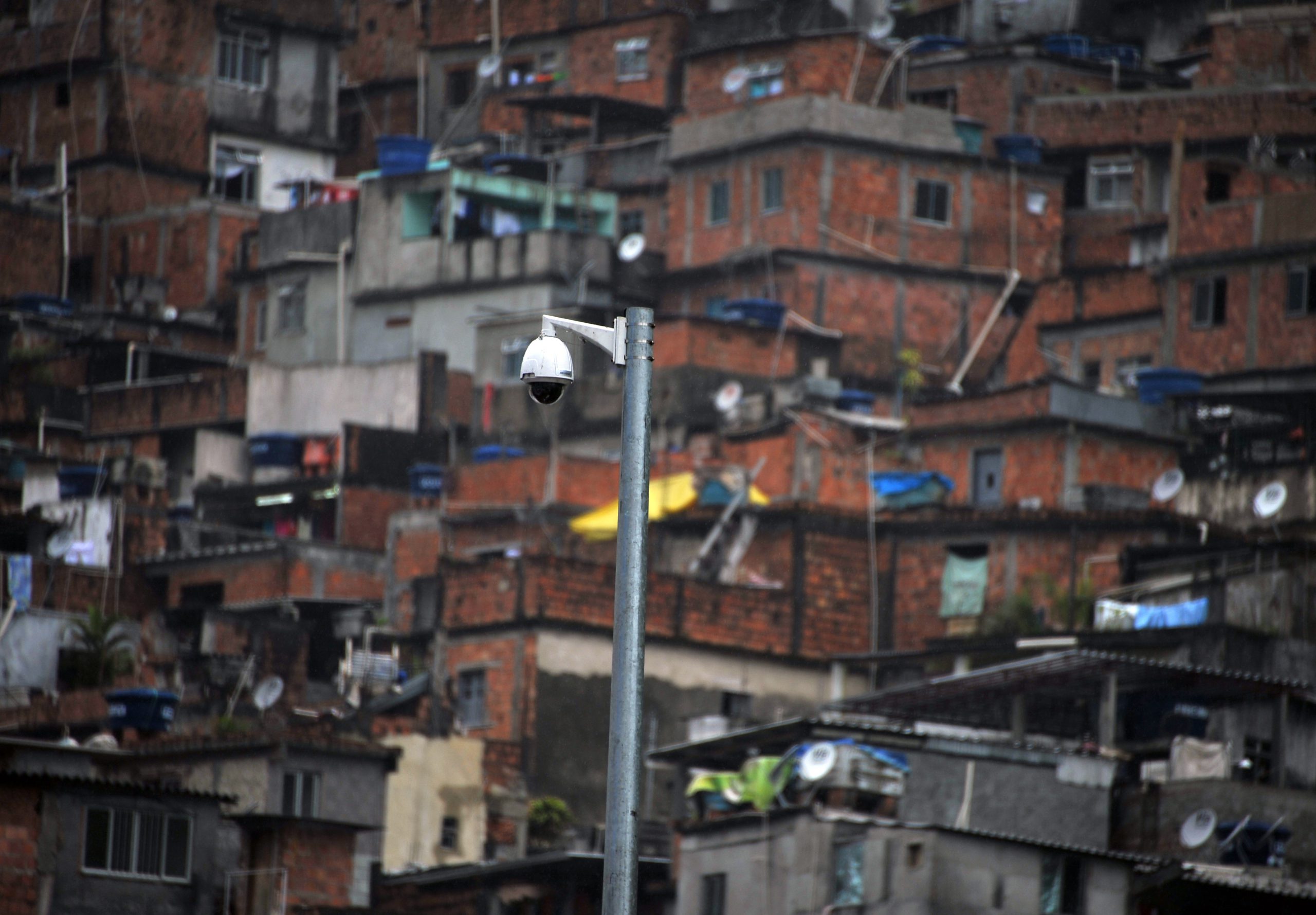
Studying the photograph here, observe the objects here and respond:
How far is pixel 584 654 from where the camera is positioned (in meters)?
43.2

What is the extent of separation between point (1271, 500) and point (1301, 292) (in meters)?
6.60

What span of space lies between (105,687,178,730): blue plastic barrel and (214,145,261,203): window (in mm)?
36828

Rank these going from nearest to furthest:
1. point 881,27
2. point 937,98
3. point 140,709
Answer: point 140,709 < point 937,98 < point 881,27

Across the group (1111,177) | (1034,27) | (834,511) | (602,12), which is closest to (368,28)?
(602,12)

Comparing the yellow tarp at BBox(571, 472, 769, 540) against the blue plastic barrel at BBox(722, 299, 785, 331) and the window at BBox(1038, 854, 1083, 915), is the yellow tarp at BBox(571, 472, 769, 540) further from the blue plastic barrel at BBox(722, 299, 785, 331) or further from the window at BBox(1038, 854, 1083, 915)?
the window at BBox(1038, 854, 1083, 915)

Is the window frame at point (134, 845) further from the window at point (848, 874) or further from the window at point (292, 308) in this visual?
the window at point (292, 308)

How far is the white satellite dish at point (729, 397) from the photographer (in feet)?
174

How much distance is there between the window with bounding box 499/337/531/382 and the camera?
190 ft

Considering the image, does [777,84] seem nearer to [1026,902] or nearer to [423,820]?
[423,820]

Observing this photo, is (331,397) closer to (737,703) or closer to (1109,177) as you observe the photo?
(737,703)

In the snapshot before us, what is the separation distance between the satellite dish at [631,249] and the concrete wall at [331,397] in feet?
18.8

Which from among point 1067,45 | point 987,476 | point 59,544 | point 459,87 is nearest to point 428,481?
point 59,544

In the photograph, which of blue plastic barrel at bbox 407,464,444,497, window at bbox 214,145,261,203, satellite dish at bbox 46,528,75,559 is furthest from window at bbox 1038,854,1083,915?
window at bbox 214,145,261,203

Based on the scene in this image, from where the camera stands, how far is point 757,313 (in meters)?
56.5
